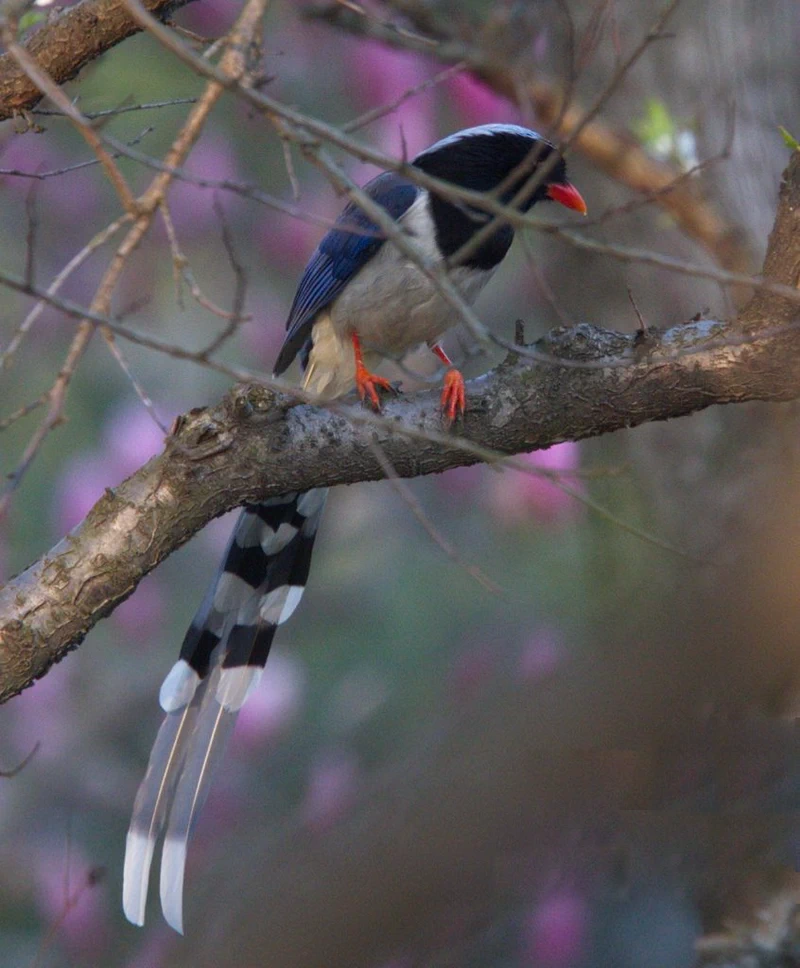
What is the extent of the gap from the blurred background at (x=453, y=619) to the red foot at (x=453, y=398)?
29cm

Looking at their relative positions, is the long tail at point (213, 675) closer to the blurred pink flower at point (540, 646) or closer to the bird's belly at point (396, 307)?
the bird's belly at point (396, 307)

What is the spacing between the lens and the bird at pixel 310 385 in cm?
240

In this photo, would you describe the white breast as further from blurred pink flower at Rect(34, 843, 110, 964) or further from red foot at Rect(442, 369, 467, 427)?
blurred pink flower at Rect(34, 843, 110, 964)

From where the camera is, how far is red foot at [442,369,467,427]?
213cm

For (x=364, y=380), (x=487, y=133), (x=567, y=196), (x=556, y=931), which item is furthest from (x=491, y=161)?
(x=556, y=931)

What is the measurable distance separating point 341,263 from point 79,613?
3.83 feet

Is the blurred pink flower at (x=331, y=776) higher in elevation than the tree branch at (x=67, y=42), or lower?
lower

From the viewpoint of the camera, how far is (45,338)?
476cm

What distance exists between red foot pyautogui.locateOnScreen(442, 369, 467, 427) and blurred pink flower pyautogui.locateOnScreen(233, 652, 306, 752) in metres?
1.97

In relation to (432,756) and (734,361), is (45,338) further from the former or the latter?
(432,756)

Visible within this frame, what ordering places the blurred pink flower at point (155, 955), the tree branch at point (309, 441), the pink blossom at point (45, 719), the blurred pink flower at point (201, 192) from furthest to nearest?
the blurred pink flower at point (201, 192) < the pink blossom at point (45, 719) < the tree branch at point (309, 441) < the blurred pink flower at point (155, 955)

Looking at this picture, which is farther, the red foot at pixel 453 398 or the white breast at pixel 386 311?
the white breast at pixel 386 311

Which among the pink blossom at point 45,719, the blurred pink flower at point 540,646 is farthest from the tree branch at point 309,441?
the pink blossom at point 45,719

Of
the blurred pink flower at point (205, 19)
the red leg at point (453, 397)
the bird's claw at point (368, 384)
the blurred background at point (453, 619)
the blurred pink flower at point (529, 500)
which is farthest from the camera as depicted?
the blurred pink flower at point (529, 500)
